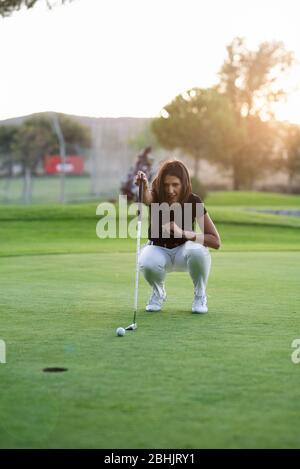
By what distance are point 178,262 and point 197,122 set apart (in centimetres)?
5808

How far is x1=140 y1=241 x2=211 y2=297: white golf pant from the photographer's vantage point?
25.9 ft

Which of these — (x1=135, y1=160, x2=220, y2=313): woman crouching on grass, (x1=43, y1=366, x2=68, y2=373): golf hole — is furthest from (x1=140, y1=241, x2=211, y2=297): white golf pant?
(x1=43, y1=366, x2=68, y2=373): golf hole

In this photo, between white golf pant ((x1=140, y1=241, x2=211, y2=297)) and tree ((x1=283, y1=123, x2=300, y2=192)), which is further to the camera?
tree ((x1=283, y1=123, x2=300, y2=192))

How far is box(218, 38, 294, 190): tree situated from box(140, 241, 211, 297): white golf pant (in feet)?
218

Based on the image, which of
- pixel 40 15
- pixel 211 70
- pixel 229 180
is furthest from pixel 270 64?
pixel 40 15

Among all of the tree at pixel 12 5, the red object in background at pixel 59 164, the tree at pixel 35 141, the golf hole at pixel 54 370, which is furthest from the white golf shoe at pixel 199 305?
the tree at pixel 35 141

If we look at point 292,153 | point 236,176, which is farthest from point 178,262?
point 236,176

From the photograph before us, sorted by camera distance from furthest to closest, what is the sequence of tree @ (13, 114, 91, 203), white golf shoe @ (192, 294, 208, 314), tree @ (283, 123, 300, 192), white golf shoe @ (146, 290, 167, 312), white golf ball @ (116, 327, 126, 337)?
tree @ (283, 123, 300, 192) → tree @ (13, 114, 91, 203) → white golf shoe @ (146, 290, 167, 312) → white golf shoe @ (192, 294, 208, 314) → white golf ball @ (116, 327, 126, 337)

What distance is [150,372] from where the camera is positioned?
16.9 ft

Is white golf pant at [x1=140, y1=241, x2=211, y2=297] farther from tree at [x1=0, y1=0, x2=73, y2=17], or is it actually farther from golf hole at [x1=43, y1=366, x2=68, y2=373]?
tree at [x1=0, y1=0, x2=73, y2=17]

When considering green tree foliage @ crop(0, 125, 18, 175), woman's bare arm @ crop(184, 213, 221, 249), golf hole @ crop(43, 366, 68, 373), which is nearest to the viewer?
golf hole @ crop(43, 366, 68, 373)

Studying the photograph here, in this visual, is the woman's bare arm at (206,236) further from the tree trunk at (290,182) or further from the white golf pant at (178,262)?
the tree trunk at (290,182)

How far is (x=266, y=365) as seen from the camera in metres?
5.38

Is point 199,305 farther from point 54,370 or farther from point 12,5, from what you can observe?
point 12,5
